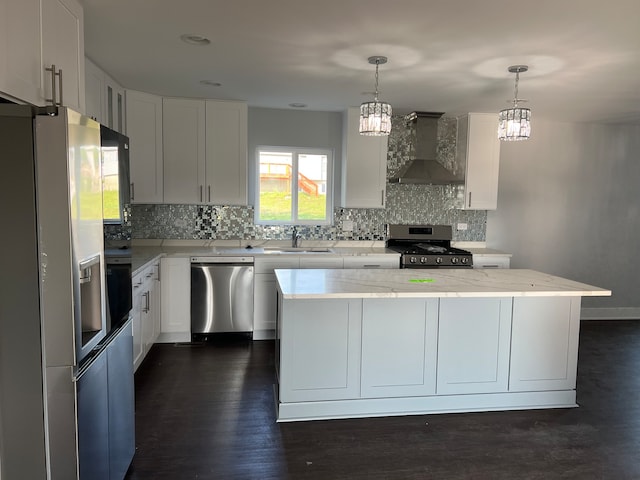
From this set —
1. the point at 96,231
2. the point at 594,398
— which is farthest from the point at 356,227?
the point at 96,231

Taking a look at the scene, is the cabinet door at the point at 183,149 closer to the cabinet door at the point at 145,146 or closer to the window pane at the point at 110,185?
the cabinet door at the point at 145,146

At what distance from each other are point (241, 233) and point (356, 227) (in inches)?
54.2

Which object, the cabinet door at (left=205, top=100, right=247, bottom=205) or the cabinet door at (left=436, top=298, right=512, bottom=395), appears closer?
the cabinet door at (left=436, top=298, right=512, bottom=395)

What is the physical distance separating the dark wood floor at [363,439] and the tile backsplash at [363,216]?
5.95ft

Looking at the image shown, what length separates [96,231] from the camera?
5.58ft

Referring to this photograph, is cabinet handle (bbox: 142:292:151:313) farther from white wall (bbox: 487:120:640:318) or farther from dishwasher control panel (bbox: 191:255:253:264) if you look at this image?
white wall (bbox: 487:120:640:318)

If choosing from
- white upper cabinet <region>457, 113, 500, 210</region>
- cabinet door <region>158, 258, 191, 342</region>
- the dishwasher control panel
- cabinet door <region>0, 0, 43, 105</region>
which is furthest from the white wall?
cabinet door <region>0, 0, 43, 105</region>

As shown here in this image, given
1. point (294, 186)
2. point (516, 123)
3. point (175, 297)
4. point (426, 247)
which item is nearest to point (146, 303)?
point (175, 297)

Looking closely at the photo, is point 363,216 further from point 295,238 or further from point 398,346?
point 398,346

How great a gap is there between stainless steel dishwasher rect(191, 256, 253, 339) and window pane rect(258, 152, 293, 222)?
2.97 ft

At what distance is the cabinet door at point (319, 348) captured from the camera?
281cm

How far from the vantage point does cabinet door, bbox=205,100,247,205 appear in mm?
4578

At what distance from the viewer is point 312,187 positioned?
206 inches

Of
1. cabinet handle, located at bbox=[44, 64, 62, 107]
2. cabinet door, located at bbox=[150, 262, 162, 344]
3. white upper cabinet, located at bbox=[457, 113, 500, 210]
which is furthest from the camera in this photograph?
white upper cabinet, located at bbox=[457, 113, 500, 210]
